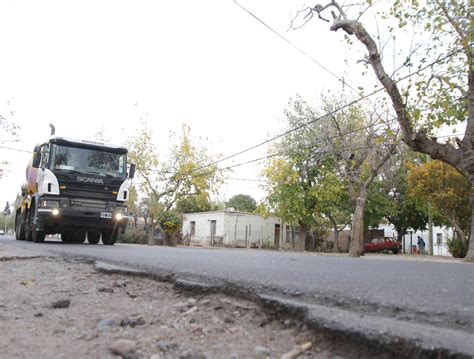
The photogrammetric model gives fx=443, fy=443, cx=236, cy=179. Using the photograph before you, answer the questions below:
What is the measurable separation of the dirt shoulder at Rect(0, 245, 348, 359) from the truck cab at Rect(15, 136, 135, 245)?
8.66 metres

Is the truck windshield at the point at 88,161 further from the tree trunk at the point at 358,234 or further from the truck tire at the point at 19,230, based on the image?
the tree trunk at the point at 358,234

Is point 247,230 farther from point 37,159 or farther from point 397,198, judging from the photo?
point 37,159

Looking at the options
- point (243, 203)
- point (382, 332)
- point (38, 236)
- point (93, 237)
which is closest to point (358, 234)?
point (93, 237)

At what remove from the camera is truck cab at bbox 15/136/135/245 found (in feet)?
39.7

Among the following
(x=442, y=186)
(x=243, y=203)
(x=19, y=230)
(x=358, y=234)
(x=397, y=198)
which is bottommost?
(x=19, y=230)

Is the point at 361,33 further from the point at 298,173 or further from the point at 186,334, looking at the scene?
the point at 298,173

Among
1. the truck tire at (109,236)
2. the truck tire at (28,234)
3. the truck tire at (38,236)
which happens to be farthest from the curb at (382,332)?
the truck tire at (28,234)

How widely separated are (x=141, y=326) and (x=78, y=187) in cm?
1059

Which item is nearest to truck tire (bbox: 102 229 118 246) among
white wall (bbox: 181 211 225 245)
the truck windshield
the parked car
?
the truck windshield

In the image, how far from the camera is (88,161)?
1273 centimetres

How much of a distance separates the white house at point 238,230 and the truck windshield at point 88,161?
25.7 metres

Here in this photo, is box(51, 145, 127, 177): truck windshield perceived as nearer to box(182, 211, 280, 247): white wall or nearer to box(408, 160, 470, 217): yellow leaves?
box(408, 160, 470, 217): yellow leaves

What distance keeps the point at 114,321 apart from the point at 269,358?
1.09m

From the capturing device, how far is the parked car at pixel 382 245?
40513mm
